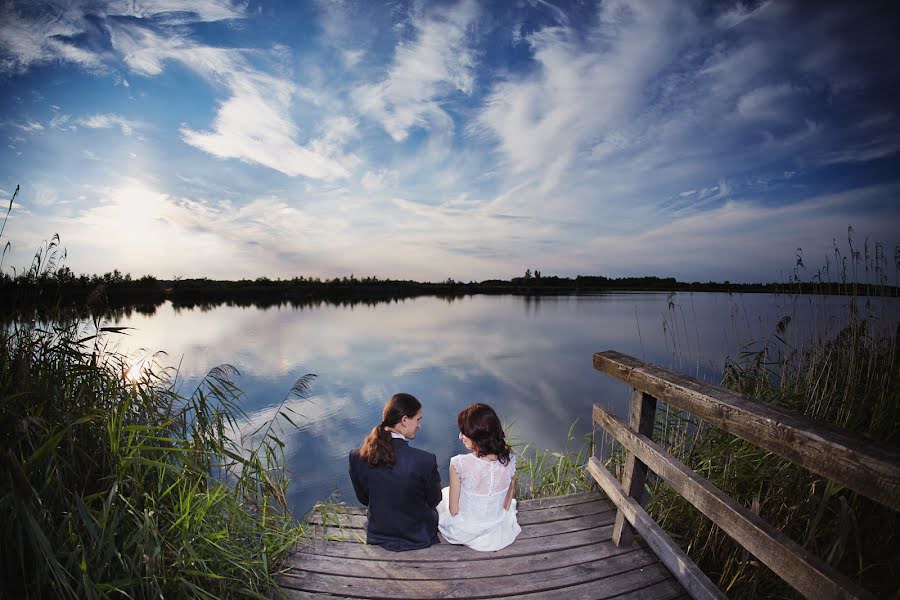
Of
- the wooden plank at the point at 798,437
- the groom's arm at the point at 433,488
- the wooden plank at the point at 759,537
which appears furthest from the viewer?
the groom's arm at the point at 433,488

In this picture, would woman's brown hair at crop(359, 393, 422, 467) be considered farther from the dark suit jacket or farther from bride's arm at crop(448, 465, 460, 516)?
bride's arm at crop(448, 465, 460, 516)

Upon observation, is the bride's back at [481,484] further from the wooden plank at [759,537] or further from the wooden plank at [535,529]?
the wooden plank at [759,537]

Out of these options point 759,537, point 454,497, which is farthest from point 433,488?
point 759,537

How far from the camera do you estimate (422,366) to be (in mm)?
14422

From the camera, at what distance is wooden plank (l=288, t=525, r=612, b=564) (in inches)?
98.7

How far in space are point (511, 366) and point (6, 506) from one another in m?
13.6

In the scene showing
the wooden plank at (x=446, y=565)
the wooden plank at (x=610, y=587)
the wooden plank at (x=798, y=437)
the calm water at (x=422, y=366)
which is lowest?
the calm water at (x=422, y=366)

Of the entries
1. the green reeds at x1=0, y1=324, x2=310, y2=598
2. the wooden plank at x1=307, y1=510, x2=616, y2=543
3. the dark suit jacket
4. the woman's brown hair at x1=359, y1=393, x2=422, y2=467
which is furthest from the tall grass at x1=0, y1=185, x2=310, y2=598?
the woman's brown hair at x1=359, y1=393, x2=422, y2=467

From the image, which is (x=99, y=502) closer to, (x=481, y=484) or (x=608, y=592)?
(x=481, y=484)

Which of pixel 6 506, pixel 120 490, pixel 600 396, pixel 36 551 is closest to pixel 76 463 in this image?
pixel 120 490

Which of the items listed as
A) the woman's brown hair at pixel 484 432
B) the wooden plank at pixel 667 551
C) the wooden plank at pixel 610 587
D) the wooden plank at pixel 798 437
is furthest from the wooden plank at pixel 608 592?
the wooden plank at pixel 798 437

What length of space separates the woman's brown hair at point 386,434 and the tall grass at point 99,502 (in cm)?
80

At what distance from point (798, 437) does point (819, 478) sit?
6.09 feet

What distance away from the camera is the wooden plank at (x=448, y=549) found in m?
2.51
